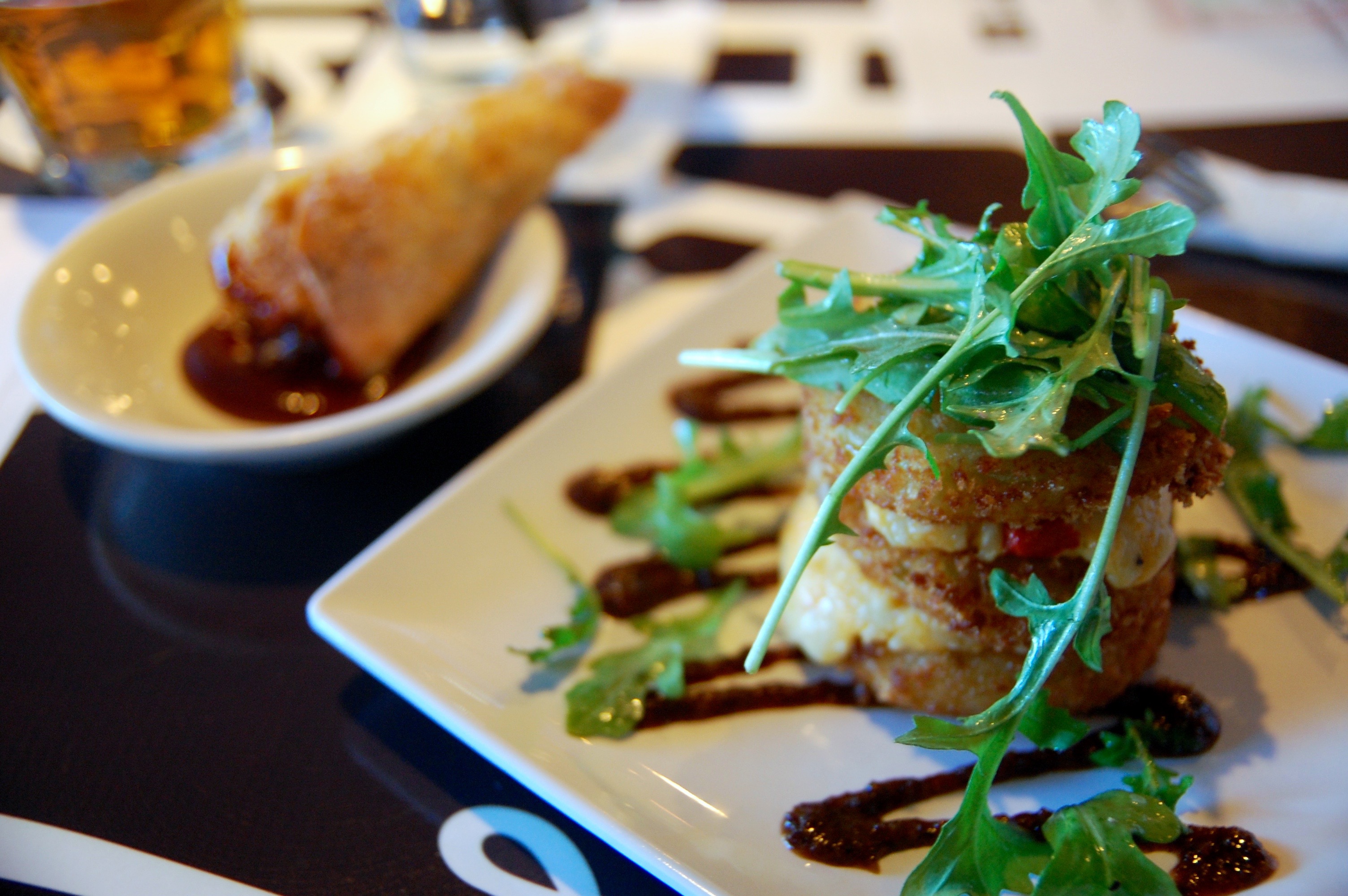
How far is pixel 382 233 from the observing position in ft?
7.43

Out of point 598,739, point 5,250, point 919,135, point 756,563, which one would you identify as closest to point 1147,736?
point 756,563

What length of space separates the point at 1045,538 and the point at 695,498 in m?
0.80

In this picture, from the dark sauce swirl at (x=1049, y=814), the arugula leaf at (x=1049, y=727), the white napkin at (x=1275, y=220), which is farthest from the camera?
the white napkin at (x=1275, y=220)

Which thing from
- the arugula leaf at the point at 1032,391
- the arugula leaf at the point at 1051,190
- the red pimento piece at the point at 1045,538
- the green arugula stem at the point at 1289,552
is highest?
the arugula leaf at the point at 1051,190

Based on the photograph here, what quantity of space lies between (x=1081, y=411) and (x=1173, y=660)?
618mm

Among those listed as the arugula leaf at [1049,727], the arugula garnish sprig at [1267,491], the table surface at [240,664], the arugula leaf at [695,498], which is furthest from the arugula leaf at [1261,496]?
the arugula leaf at [695,498]

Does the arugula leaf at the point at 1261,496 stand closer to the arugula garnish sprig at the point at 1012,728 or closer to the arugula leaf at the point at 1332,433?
the arugula leaf at the point at 1332,433

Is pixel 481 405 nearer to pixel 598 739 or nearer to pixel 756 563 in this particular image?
pixel 756 563

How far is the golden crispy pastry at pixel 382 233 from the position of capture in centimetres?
223

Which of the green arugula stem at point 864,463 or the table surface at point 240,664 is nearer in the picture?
the green arugula stem at point 864,463

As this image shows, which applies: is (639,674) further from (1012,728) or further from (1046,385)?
(1046,385)

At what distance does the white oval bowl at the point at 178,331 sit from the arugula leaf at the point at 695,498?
17.6 inches

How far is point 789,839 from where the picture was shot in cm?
138

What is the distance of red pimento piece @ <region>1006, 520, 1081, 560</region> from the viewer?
1.45 m
